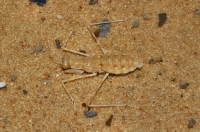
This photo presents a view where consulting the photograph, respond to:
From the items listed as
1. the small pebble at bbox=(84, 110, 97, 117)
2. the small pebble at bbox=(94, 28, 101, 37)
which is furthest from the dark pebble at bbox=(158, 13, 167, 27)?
the small pebble at bbox=(84, 110, 97, 117)

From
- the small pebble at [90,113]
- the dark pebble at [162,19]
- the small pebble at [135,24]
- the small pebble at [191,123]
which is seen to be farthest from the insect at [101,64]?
the small pebble at [191,123]

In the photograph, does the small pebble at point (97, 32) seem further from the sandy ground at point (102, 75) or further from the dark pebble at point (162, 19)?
the dark pebble at point (162, 19)

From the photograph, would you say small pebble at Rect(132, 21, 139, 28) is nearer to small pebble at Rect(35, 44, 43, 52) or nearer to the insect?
the insect

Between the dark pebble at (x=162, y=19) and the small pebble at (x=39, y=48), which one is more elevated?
the dark pebble at (x=162, y=19)

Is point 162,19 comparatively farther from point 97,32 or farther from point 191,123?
point 191,123

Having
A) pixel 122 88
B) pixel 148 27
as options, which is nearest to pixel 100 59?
pixel 122 88

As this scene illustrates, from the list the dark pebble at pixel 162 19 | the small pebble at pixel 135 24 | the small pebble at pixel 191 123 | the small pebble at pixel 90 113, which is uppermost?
the dark pebble at pixel 162 19

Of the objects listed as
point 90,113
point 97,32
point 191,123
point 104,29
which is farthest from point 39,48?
point 191,123
